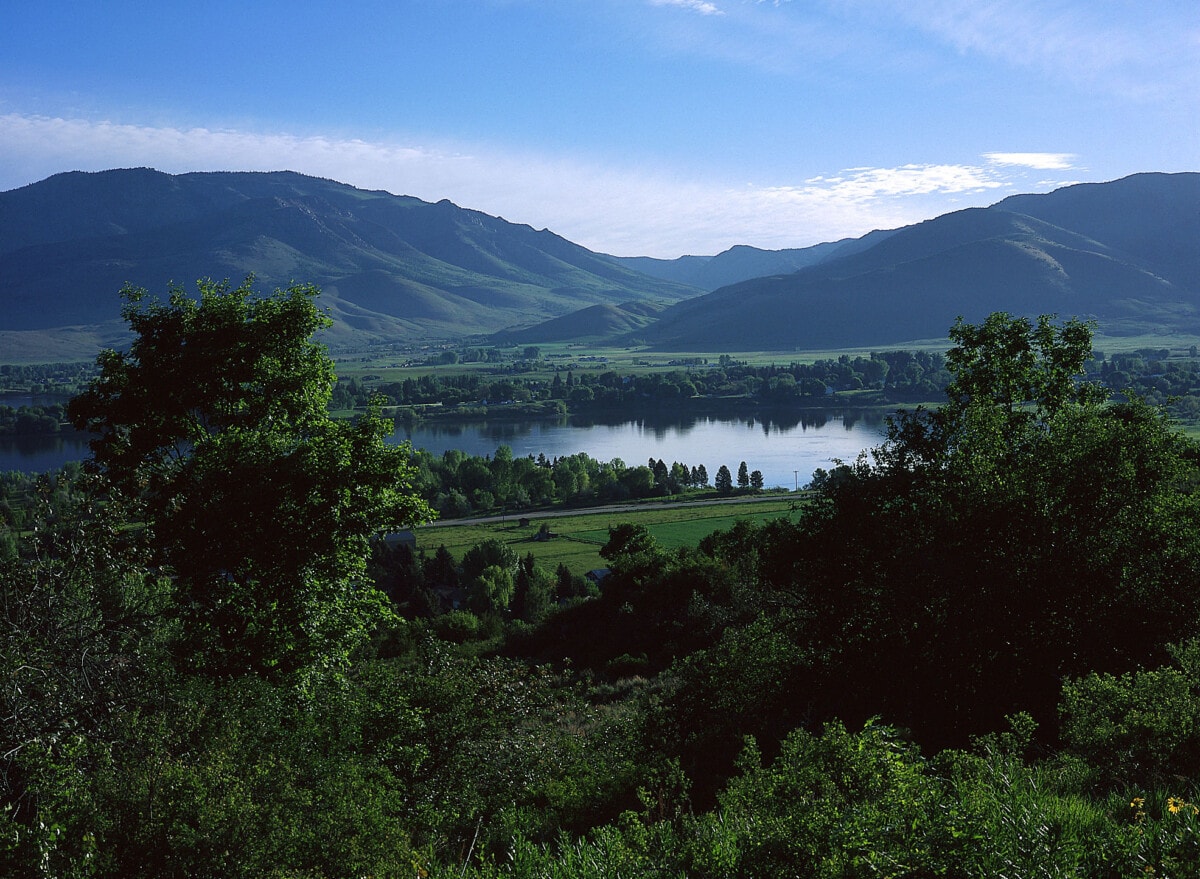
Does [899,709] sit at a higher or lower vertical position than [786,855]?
lower

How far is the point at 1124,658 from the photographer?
8.75 meters

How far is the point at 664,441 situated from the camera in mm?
99938

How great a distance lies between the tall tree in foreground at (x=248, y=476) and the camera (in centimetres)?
927

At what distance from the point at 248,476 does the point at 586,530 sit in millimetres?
48047

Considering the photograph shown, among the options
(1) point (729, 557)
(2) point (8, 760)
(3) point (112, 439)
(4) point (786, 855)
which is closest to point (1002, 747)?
(4) point (786, 855)

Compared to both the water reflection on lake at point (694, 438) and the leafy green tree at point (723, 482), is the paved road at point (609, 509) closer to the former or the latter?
the leafy green tree at point (723, 482)

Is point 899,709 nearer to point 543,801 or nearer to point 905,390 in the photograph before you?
point 543,801

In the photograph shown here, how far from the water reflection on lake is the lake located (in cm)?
10

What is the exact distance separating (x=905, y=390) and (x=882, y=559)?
123m

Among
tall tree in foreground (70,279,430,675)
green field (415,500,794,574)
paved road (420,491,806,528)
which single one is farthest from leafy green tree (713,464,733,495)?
tall tree in foreground (70,279,430,675)

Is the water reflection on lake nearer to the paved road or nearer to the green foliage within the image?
the paved road

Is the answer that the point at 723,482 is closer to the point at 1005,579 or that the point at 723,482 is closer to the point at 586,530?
the point at 586,530

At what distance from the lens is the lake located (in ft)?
265

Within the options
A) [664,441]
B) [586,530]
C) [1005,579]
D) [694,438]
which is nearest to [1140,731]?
[1005,579]
